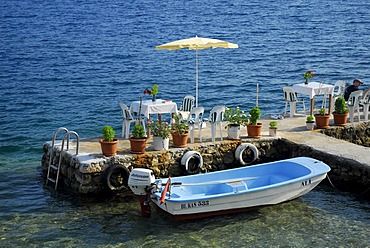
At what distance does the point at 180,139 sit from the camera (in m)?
15.9

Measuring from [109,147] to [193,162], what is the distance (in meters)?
2.11

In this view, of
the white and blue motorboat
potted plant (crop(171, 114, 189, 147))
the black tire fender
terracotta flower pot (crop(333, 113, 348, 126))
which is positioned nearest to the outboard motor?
the white and blue motorboat

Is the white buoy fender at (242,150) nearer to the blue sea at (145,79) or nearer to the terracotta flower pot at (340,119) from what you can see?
the blue sea at (145,79)

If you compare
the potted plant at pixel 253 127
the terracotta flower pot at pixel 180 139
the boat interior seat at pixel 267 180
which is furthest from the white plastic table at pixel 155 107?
the boat interior seat at pixel 267 180

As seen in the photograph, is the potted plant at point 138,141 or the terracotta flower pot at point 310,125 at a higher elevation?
the terracotta flower pot at point 310,125

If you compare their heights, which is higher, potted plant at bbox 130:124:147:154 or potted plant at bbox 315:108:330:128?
potted plant at bbox 315:108:330:128

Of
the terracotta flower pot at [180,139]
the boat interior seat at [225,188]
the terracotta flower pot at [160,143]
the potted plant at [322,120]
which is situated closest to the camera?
the boat interior seat at [225,188]

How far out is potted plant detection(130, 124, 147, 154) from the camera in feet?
49.9

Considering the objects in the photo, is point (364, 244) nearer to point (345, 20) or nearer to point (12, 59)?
point (12, 59)

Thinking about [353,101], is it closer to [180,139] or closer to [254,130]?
[254,130]

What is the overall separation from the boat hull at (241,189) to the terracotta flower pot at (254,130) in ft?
6.16

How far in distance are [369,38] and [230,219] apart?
36.3 m

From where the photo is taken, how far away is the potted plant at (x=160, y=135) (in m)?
15.6

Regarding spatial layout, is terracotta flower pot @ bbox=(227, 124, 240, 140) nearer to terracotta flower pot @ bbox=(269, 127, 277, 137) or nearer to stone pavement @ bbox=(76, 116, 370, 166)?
stone pavement @ bbox=(76, 116, 370, 166)
